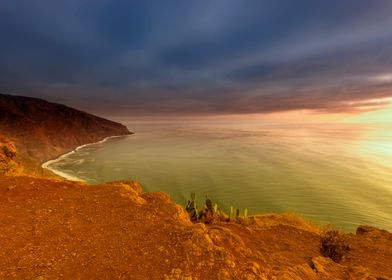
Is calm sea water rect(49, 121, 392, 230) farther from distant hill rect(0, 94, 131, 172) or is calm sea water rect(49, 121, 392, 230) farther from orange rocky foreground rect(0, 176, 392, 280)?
distant hill rect(0, 94, 131, 172)

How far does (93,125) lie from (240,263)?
151413 mm

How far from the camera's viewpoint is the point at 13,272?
662 cm

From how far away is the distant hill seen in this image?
8325 centimetres

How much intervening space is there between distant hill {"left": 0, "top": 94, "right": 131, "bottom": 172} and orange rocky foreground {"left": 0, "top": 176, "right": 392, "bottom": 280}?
212 feet

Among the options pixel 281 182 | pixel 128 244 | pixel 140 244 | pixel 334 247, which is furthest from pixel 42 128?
pixel 334 247

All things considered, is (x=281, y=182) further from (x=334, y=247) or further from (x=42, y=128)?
(x=42, y=128)

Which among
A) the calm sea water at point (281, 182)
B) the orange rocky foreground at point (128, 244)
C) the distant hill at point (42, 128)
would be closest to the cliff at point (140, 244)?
the orange rocky foreground at point (128, 244)

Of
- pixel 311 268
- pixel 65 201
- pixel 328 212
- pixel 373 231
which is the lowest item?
pixel 328 212

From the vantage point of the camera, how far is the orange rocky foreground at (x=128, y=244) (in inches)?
277

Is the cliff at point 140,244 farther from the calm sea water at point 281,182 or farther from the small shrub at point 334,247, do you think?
the calm sea water at point 281,182

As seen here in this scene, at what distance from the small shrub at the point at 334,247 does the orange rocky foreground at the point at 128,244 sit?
29 centimetres

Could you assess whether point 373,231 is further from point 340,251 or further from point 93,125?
point 93,125

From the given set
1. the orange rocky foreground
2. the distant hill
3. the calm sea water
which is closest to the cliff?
the orange rocky foreground

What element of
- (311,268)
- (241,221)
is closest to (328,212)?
(241,221)
